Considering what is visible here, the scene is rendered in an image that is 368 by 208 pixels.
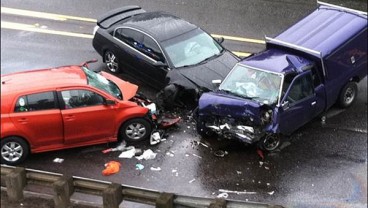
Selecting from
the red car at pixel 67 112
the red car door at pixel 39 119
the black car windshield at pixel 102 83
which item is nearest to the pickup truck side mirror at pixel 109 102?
the red car at pixel 67 112

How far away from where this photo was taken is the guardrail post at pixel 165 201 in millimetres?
4816

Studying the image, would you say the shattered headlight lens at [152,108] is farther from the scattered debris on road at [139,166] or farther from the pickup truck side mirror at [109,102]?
the scattered debris on road at [139,166]

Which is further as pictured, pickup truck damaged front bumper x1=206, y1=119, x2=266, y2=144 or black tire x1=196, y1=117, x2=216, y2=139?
black tire x1=196, y1=117, x2=216, y2=139

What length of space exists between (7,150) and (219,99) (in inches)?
118

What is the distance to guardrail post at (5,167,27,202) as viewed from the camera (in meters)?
5.38

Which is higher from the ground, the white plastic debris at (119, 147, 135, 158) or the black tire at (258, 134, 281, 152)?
the black tire at (258, 134, 281, 152)

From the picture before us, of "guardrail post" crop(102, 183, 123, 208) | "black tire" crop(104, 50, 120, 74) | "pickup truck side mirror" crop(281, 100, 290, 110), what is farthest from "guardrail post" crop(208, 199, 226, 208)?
"black tire" crop(104, 50, 120, 74)

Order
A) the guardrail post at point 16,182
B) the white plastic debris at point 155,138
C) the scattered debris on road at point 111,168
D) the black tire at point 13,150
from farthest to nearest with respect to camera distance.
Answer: the white plastic debris at point 155,138
the scattered debris on road at point 111,168
the black tire at point 13,150
the guardrail post at point 16,182

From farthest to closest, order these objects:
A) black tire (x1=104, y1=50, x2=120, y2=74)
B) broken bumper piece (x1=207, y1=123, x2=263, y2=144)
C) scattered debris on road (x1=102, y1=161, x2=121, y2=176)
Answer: black tire (x1=104, y1=50, x2=120, y2=74), broken bumper piece (x1=207, y1=123, x2=263, y2=144), scattered debris on road (x1=102, y1=161, x2=121, y2=176)

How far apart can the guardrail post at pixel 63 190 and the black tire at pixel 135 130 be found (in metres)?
2.10

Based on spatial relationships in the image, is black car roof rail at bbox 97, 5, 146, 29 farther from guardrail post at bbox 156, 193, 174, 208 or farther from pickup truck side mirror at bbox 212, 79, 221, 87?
pickup truck side mirror at bbox 212, 79, 221, 87

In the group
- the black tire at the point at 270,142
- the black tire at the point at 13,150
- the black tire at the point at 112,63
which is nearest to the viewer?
the black tire at the point at 13,150

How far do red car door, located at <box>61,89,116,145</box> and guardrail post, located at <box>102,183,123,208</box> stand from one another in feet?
6.30

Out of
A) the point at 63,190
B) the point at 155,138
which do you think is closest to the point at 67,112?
the point at 155,138
